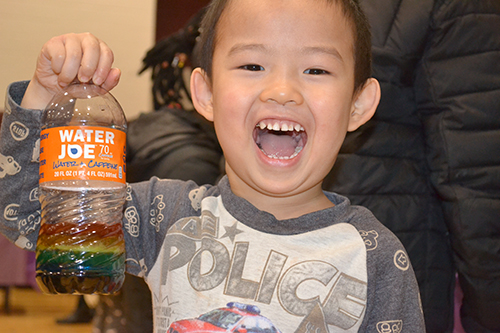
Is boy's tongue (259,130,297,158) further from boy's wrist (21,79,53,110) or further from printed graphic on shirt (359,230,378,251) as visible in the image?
boy's wrist (21,79,53,110)

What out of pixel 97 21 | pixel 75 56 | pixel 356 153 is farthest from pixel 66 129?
pixel 97 21

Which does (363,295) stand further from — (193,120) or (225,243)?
(193,120)

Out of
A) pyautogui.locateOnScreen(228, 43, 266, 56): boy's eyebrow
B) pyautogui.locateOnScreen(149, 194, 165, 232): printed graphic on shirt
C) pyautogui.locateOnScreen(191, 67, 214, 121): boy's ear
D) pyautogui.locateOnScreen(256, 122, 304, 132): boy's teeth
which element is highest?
pyautogui.locateOnScreen(228, 43, 266, 56): boy's eyebrow

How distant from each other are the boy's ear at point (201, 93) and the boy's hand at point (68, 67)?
22 cm

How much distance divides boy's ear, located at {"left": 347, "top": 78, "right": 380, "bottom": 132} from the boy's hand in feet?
1.91

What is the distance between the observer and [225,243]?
3.68 feet

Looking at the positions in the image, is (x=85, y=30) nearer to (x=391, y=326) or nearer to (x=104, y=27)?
(x=104, y=27)

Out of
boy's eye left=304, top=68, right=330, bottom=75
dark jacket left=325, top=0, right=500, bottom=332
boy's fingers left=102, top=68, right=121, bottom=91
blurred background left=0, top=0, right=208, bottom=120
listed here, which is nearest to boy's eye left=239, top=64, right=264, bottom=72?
boy's eye left=304, top=68, right=330, bottom=75

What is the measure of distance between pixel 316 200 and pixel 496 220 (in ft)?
1.96

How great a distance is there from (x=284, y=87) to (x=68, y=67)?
45 cm

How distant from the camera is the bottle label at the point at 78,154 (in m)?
0.95

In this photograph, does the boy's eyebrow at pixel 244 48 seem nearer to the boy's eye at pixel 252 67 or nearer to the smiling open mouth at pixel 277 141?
the boy's eye at pixel 252 67

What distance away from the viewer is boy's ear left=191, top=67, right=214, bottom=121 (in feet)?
4.23

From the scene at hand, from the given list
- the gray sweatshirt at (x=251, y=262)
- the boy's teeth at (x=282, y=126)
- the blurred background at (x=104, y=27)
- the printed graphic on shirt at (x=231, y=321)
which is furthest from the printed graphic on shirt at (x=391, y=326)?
the blurred background at (x=104, y=27)
